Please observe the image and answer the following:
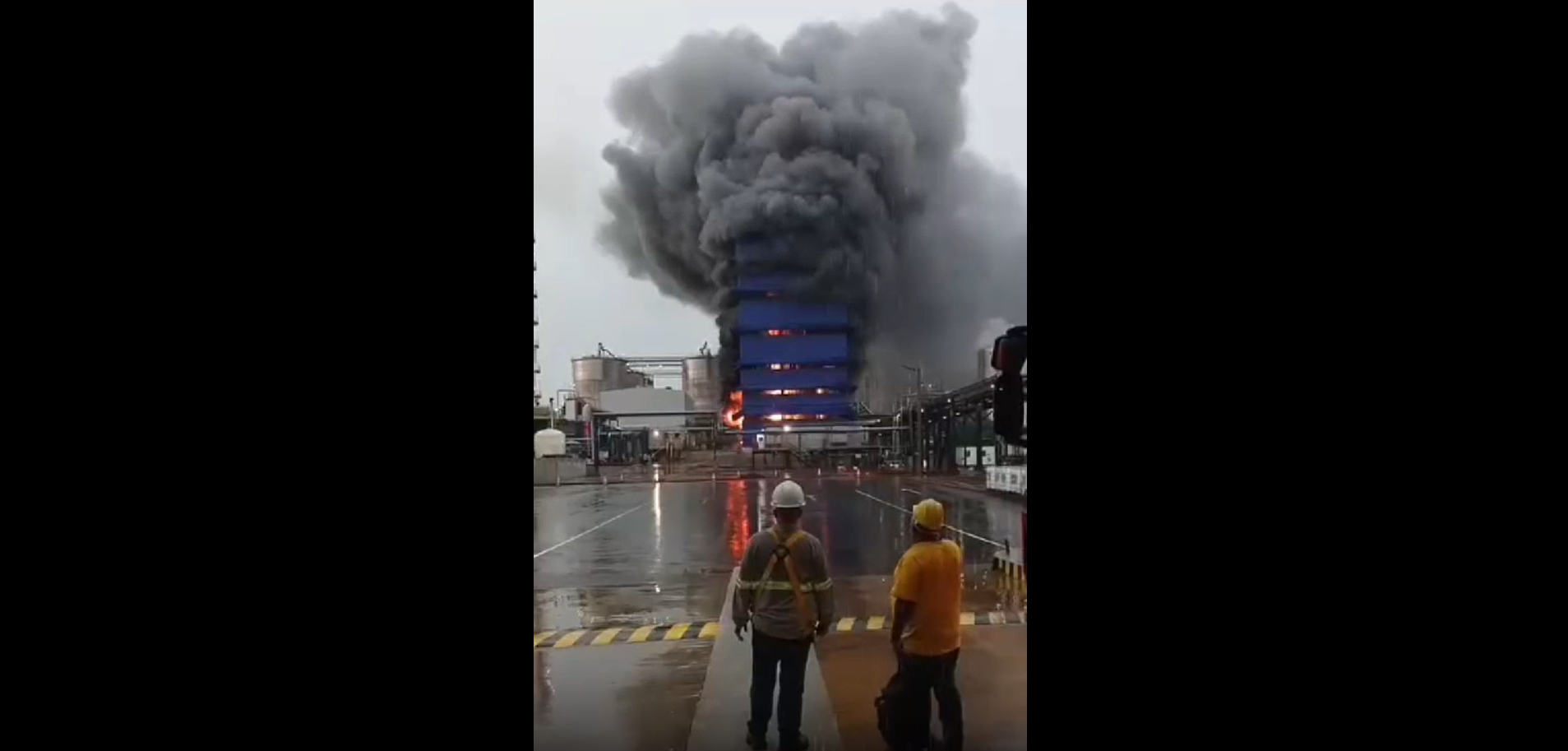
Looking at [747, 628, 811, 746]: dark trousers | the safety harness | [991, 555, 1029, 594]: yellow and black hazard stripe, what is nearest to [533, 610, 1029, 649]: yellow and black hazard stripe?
[991, 555, 1029, 594]: yellow and black hazard stripe

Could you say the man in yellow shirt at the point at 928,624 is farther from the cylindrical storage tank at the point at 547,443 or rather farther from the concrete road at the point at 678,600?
the cylindrical storage tank at the point at 547,443

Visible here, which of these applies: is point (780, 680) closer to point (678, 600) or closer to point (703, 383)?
point (678, 600)

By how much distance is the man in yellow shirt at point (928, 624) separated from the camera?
3.31 m

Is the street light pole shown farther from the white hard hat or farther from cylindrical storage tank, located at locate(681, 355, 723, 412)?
the white hard hat

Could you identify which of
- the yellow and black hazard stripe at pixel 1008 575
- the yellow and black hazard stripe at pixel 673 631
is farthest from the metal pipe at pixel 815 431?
the yellow and black hazard stripe at pixel 673 631

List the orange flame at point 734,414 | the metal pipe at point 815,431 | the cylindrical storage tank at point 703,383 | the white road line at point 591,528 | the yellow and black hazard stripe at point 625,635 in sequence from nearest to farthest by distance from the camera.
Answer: the yellow and black hazard stripe at point 625,635
the white road line at point 591,528
the metal pipe at point 815,431
the orange flame at point 734,414
the cylindrical storage tank at point 703,383

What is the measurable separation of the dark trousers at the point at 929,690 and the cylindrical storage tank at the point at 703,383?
26866mm

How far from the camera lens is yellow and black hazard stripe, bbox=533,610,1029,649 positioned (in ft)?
19.5

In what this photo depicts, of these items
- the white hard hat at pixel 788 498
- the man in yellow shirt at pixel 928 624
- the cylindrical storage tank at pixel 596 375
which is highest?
the cylindrical storage tank at pixel 596 375

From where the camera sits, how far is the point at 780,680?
354 cm

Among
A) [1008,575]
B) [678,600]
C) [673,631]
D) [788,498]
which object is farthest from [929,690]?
[1008,575]

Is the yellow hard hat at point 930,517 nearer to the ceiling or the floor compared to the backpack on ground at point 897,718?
nearer to the ceiling
